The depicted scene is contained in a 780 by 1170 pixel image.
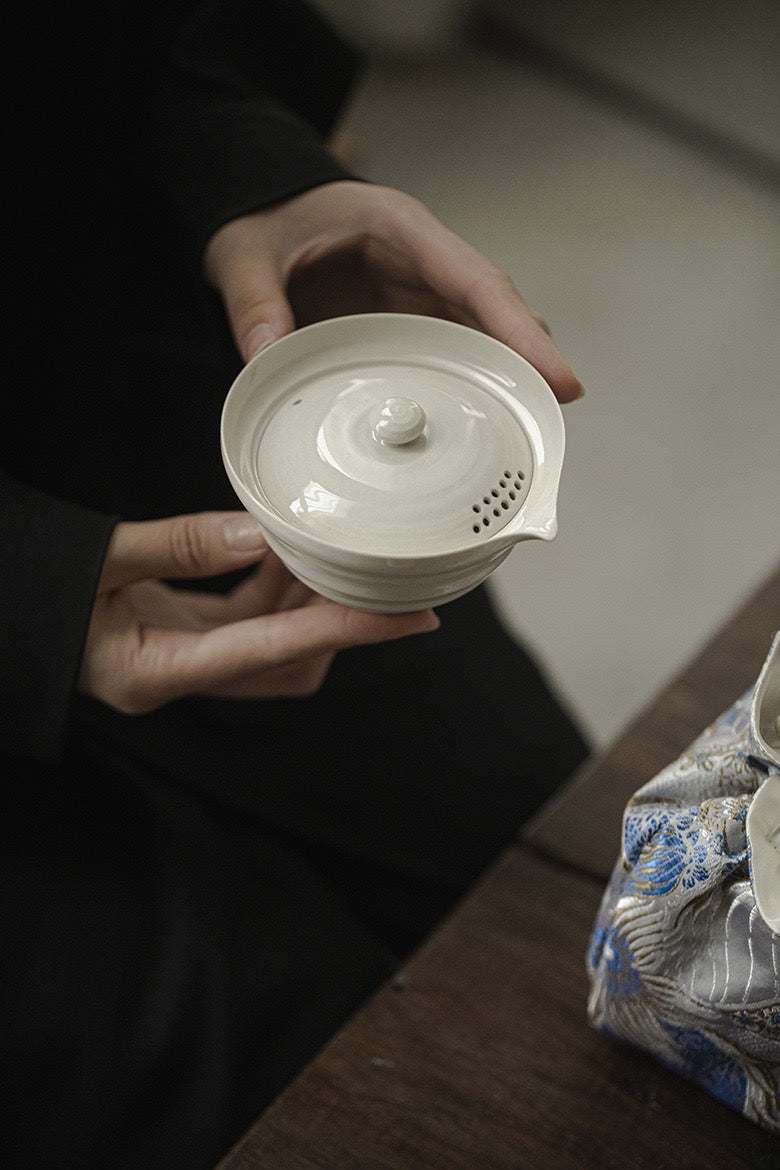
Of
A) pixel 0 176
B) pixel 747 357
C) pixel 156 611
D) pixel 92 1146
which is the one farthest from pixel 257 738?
pixel 747 357

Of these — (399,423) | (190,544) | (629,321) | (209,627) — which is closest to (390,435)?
(399,423)

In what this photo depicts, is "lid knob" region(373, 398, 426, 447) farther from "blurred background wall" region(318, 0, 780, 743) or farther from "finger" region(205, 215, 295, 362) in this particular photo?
"blurred background wall" region(318, 0, 780, 743)

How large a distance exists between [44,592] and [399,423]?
188 millimetres

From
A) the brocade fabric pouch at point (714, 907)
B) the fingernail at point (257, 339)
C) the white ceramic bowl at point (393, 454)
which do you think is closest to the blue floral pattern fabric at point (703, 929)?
the brocade fabric pouch at point (714, 907)

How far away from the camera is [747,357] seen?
1.39 metres

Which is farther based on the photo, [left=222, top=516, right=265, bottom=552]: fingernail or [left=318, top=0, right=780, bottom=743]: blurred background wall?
[left=318, top=0, right=780, bottom=743]: blurred background wall

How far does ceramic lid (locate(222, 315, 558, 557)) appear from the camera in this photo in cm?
31

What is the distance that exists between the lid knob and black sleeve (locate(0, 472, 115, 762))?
146mm

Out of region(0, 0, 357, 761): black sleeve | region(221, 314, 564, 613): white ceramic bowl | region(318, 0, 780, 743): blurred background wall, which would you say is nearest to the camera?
region(221, 314, 564, 613): white ceramic bowl

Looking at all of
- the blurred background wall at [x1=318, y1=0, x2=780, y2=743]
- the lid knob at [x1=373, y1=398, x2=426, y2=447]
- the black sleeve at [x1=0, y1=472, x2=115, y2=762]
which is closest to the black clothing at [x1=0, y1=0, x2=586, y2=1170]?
the black sleeve at [x1=0, y1=472, x2=115, y2=762]

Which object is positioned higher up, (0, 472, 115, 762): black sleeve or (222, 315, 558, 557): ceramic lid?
(222, 315, 558, 557): ceramic lid

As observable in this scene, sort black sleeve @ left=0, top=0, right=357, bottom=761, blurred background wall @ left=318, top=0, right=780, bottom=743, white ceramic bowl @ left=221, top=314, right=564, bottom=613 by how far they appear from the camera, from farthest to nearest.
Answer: blurred background wall @ left=318, top=0, right=780, bottom=743 < black sleeve @ left=0, top=0, right=357, bottom=761 < white ceramic bowl @ left=221, top=314, right=564, bottom=613

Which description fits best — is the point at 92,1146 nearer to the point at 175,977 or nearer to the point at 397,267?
the point at 175,977

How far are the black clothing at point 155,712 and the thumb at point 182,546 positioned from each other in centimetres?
1
